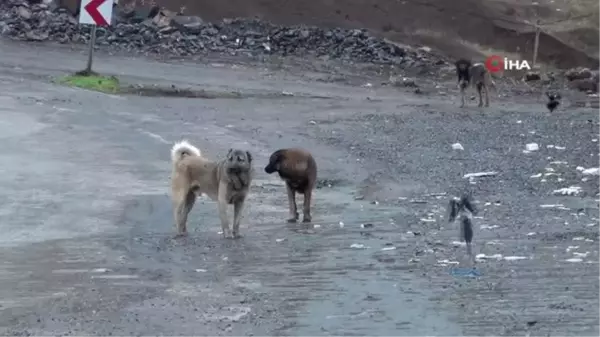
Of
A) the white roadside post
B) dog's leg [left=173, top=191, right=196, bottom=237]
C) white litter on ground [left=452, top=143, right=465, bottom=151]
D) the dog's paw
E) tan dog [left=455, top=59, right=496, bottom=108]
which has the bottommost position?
the dog's paw

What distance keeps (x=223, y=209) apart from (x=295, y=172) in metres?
1.35

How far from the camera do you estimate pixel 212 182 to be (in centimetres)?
1363

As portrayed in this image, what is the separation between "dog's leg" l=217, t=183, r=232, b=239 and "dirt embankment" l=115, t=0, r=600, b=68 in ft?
85.4

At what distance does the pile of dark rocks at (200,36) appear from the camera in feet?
125

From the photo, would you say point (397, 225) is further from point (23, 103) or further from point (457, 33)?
point (457, 33)

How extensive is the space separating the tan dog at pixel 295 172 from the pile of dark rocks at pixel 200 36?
22.6 m

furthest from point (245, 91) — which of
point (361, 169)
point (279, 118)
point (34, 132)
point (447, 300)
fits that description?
point (447, 300)

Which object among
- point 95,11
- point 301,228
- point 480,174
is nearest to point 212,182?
point 301,228

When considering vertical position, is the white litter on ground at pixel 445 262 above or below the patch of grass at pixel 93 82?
below

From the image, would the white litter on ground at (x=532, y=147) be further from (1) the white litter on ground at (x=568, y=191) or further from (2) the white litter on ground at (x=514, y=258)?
(2) the white litter on ground at (x=514, y=258)

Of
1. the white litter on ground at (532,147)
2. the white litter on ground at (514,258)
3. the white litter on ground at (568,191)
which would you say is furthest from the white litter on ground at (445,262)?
the white litter on ground at (532,147)

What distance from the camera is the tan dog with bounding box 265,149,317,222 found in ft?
46.9

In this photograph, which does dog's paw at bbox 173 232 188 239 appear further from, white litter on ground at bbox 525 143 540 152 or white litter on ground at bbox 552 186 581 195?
white litter on ground at bbox 525 143 540 152

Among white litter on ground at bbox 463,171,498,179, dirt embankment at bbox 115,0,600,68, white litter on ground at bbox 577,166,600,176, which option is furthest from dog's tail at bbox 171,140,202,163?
dirt embankment at bbox 115,0,600,68
